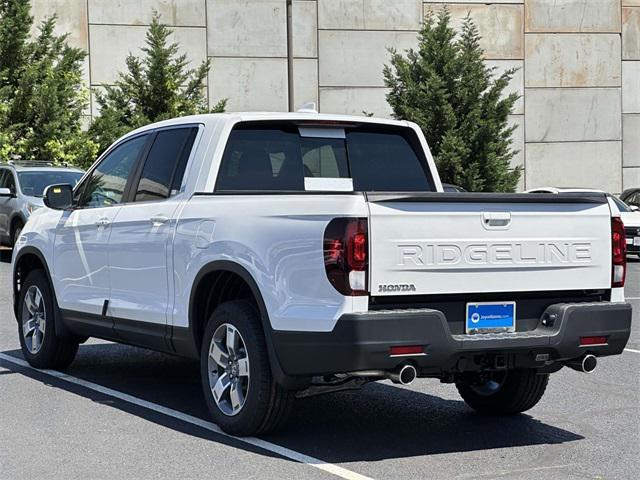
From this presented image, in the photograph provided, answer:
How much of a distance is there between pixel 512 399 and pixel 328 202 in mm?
2224

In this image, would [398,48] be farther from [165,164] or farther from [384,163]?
[165,164]

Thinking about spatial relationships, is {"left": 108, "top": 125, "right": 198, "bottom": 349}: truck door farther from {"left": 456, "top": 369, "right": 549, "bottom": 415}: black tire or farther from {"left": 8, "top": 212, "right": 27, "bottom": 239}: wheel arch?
{"left": 8, "top": 212, "right": 27, "bottom": 239}: wheel arch

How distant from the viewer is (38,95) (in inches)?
1227

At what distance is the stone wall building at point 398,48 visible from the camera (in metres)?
36.1

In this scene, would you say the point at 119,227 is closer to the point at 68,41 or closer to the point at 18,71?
the point at 18,71

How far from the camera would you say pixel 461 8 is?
3831 cm

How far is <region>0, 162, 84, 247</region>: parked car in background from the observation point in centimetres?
2162

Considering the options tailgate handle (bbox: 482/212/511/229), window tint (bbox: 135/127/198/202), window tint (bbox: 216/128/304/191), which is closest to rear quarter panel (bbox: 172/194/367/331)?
window tint (bbox: 216/128/304/191)

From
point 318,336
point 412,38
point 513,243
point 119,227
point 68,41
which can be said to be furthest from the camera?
point 412,38

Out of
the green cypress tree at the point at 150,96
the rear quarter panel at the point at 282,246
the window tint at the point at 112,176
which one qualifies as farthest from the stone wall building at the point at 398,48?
the rear quarter panel at the point at 282,246

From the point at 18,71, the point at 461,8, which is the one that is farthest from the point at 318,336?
the point at 461,8

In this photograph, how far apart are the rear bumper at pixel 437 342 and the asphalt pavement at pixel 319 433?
0.53m

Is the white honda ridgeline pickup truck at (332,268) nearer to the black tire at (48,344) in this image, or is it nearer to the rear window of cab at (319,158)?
the rear window of cab at (319,158)

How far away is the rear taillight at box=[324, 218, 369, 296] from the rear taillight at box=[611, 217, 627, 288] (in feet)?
5.58
